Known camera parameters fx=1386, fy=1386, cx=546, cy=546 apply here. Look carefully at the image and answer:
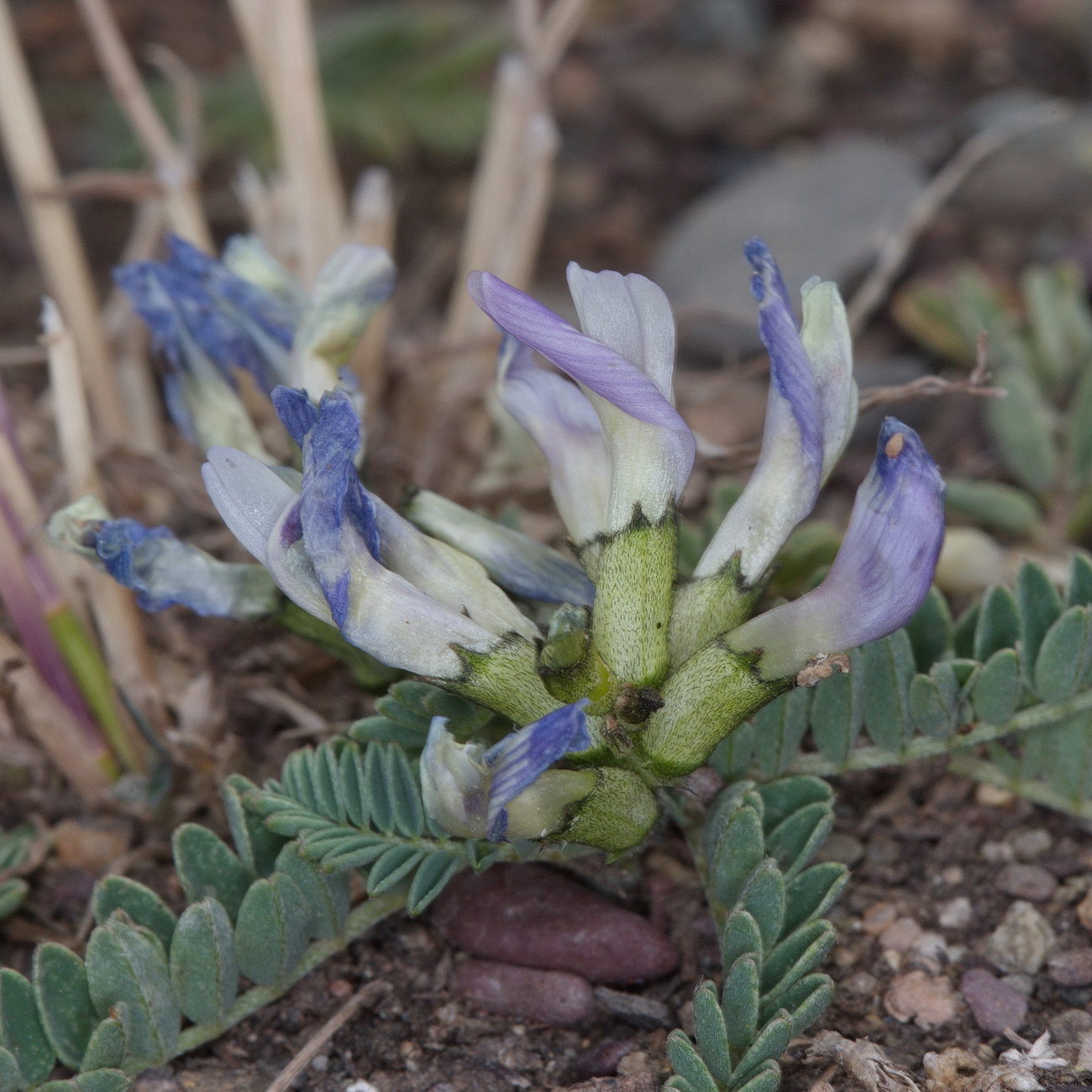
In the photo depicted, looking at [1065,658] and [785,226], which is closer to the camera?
[1065,658]

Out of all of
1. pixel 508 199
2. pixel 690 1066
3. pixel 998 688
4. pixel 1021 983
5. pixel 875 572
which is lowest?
pixel 1021 983

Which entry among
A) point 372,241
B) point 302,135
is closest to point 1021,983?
point 372,241

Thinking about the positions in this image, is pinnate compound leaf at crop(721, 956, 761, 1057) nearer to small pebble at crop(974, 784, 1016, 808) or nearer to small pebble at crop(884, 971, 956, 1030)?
small pebble at crop(884, 971, 956, 1030)

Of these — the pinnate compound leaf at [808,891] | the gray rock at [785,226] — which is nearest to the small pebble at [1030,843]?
the pinnate compound leaf at [808,891]

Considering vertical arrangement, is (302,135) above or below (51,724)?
above

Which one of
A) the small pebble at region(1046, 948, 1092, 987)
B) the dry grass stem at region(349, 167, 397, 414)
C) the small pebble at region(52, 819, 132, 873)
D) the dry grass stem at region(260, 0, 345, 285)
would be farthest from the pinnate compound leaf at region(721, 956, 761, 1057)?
the dry grass stem at region(260, 0, 345, 285)

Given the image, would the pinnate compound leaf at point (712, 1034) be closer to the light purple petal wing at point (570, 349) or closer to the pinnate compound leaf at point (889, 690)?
the pinnate compound leaf at point (889, 690)

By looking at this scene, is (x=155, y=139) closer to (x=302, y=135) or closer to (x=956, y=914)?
(x=302, y=135)

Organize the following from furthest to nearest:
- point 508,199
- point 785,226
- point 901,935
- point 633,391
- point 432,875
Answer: point 785,226 → point 508,199 → point 901,935 → point 432,875 → point 633,391
